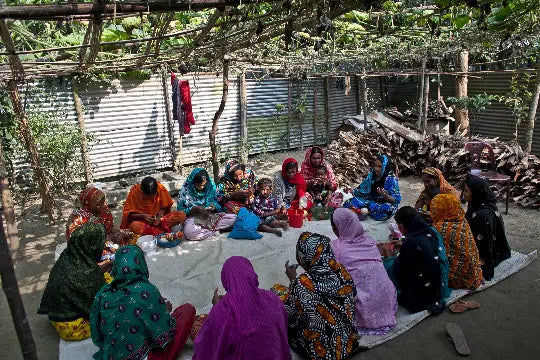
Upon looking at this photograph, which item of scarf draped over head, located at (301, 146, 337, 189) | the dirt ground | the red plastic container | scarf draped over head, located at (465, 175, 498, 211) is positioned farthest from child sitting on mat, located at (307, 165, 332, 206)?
the dirt ground

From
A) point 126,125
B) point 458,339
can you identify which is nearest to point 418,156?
point 458,339

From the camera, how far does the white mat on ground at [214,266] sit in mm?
3566

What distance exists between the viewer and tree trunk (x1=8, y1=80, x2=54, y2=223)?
5.97 m

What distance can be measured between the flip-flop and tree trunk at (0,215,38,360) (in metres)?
3.11

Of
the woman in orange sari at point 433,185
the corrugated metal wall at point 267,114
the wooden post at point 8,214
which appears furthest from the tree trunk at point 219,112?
the corrugated metal wall at point 267,114

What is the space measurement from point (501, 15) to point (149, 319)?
4899mm

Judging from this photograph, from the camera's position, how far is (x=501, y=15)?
4.72 metres

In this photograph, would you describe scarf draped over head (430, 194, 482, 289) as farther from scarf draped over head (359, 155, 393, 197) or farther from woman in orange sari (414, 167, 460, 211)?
scarf draped over head (359, 155, 393, 197)

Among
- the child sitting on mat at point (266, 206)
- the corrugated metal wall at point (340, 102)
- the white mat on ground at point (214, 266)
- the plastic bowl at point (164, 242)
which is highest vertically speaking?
the corrugated metal wall at point (340, 102)

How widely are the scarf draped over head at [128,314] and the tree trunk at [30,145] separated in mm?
4280

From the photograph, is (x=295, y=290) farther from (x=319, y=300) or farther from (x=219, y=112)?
(x=219, y=112)

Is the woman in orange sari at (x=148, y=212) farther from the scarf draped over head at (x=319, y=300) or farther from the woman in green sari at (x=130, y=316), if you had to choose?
the scarf draped over head at (x=319, y=300)

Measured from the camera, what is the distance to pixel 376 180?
5957mm

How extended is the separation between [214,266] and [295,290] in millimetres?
1841
